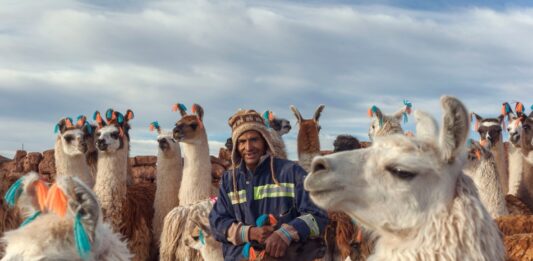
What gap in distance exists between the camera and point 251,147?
400cm

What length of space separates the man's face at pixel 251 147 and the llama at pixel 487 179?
4.46m

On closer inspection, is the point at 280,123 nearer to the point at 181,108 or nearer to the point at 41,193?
the point at 181,108

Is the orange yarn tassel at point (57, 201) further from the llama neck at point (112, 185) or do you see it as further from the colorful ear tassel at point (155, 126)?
the colorful ear tassel at point (155, 126)

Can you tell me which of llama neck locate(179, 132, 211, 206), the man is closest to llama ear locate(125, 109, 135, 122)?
llama neck locate(179, 132, 211, 206)

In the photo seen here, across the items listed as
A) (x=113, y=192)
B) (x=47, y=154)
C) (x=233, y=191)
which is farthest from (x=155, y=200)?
(x=47, y=154)

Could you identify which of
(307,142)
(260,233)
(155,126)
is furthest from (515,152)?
(260,233)

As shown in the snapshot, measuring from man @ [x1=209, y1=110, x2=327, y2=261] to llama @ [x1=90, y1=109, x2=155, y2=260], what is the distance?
414 cm

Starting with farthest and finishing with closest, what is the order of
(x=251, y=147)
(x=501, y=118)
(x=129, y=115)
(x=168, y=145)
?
(x=501, y=118) < (x=129, y=115) < (x=168, y=145) < (x=251, y=147)

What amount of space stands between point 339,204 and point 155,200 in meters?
6.44

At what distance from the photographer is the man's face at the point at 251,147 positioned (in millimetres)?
3973

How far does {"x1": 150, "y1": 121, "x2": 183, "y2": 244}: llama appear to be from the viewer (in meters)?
8.68

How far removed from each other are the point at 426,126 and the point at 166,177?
661cm

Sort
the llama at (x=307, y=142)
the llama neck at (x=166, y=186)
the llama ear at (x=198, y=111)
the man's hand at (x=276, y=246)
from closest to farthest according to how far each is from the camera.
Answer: the man's hand at (x=276, y=246) → the llama at (x=307, y=142) → the llama neck at (x=166, y=186) → the llama ear at (x=198, y=111)

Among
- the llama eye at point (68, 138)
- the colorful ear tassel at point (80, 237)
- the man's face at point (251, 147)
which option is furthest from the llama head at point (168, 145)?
the colorful ear tassel at point (80, 237)
